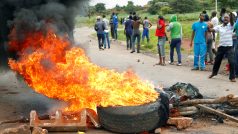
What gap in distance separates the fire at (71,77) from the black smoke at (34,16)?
0.66 feet

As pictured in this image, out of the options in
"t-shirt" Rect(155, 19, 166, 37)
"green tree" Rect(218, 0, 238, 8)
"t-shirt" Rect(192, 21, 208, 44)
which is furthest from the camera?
"green tree" Rect(218, 0, 238, 8)

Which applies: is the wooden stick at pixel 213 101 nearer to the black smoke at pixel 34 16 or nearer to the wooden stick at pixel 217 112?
the wooden stick at pixel 217 112

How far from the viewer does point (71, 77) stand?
25.7 feet

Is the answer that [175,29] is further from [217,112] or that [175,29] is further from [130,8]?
[130,8]

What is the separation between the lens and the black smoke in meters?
8.57

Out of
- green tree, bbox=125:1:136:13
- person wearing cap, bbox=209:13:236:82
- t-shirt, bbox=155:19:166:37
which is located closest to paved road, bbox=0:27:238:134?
person wearing cap, bbox=209:13:236:82

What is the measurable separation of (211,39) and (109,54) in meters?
6.74

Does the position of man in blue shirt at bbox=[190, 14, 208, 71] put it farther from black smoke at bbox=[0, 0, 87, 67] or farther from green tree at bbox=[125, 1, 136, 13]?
green tree at bbox=[125, 1, 136, 13]

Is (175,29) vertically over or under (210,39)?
over

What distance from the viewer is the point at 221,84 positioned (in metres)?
11.6

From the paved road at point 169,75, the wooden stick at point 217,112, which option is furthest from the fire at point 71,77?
the paved road at point 169,75

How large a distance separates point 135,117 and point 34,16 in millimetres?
3282

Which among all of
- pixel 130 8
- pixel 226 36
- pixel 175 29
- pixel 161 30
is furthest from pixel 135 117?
pixel 130 8

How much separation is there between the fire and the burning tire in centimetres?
17
